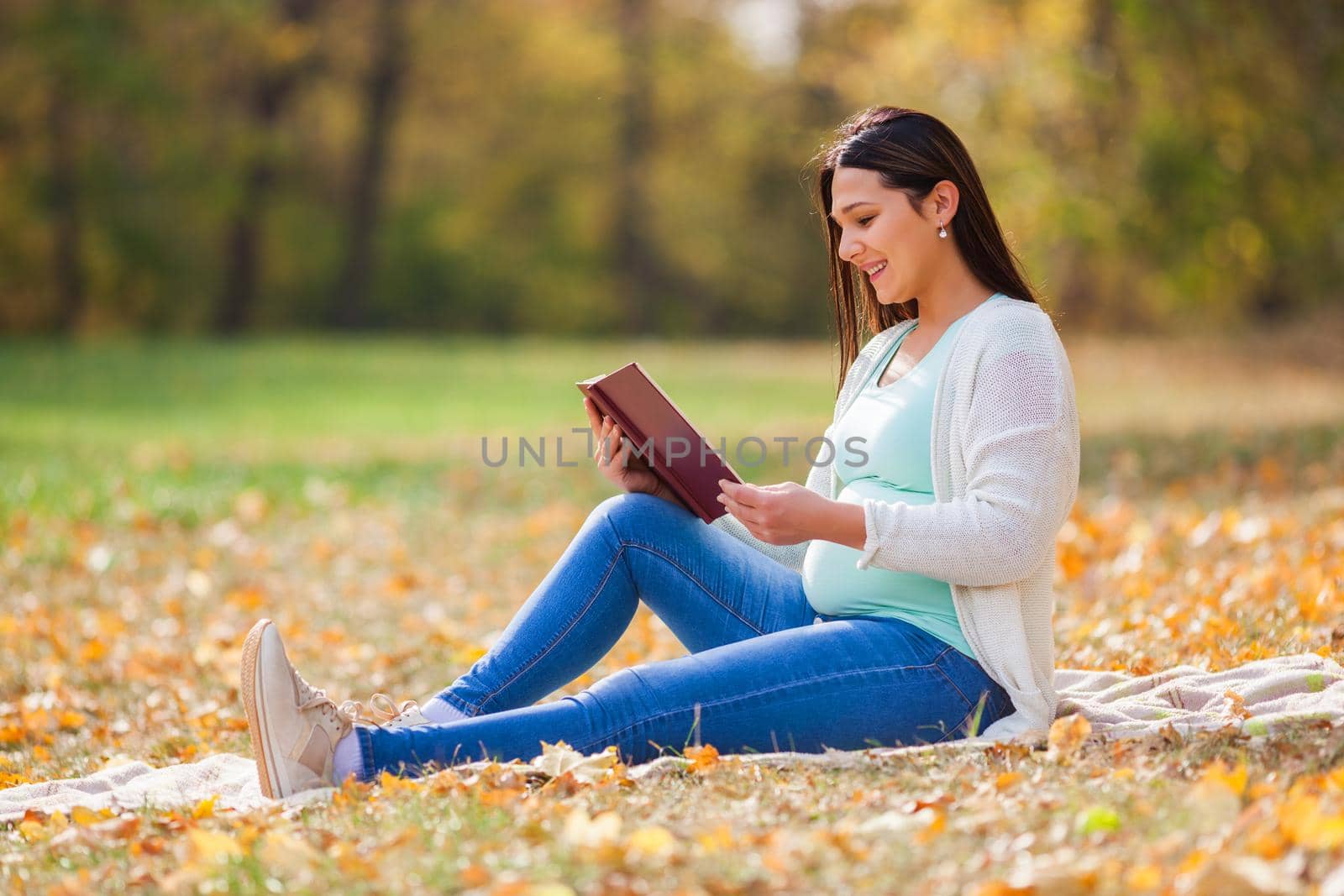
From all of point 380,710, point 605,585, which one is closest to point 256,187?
point 380,710

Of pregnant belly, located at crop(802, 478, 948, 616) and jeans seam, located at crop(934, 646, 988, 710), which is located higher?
pregnant belly, located at crop(802, 478, 948, 616)

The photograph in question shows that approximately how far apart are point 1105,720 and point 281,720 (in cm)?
176

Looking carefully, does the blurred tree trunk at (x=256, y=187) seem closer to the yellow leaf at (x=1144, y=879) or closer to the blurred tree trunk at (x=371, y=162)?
the blurred tree trunk at (x=371, y=162)

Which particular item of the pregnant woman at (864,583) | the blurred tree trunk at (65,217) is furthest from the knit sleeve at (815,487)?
the blurred tree trunk at (65,217)

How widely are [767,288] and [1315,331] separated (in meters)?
15.9

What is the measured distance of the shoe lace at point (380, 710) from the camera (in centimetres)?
298

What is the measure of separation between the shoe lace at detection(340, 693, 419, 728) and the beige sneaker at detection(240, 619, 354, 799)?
0.15 m

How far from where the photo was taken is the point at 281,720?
277cm

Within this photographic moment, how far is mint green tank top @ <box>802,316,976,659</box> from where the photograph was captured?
2.92m

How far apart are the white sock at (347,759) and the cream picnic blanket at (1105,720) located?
5cm

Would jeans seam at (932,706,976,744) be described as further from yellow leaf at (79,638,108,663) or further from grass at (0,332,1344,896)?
yellow leaf at (79,638,108,663)

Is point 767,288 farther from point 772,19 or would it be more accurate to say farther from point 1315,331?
point 1315,331

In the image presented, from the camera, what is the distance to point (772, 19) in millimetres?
30312

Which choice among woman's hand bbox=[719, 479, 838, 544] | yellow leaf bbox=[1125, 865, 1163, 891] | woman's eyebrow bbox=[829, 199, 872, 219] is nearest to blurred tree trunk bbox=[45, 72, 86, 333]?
woman's eyebrow bbox=[829, 199, 872, 219]
